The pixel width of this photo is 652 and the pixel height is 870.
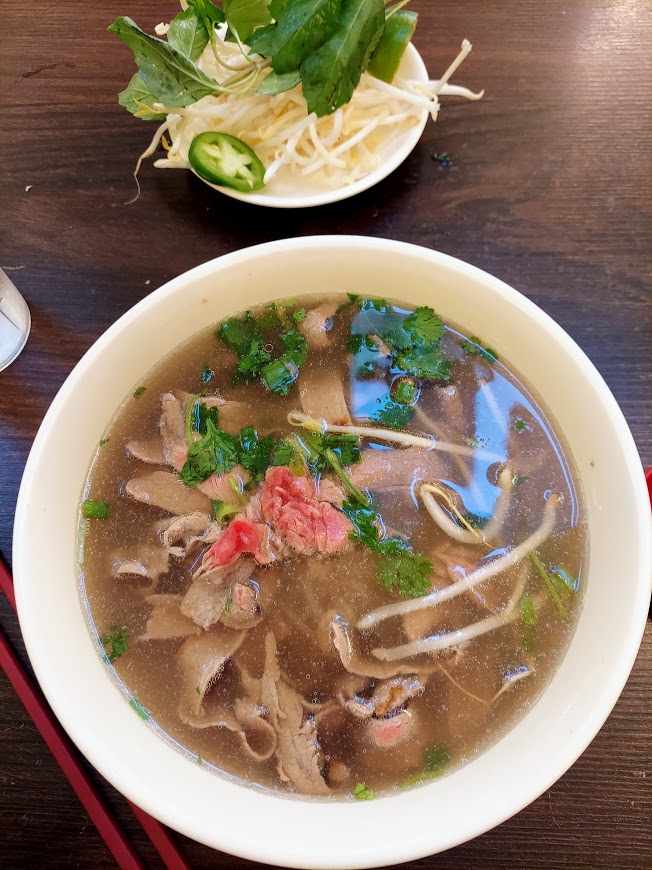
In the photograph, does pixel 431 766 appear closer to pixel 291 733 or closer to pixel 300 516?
pixel 291 733

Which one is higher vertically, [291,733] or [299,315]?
[299,315]

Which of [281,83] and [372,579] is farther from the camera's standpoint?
[281,83]

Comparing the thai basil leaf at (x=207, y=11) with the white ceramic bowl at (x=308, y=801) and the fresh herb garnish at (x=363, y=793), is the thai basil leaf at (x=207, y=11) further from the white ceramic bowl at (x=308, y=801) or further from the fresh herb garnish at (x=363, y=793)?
the fresh herb garnish at (x=363, y=793)

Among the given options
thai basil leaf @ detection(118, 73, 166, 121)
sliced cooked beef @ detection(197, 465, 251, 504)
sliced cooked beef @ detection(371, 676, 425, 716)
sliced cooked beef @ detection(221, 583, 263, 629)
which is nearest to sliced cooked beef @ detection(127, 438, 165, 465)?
sliced cooked beef @ detection(197, 465, 251, 504)

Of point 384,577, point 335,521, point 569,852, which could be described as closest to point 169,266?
point 335,521

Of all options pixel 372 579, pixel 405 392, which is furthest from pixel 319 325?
pixel 372 579

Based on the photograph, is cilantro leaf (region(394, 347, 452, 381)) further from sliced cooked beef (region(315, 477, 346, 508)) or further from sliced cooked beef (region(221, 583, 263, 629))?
sliced cooked beef (region(221, 583, 263, 629))
